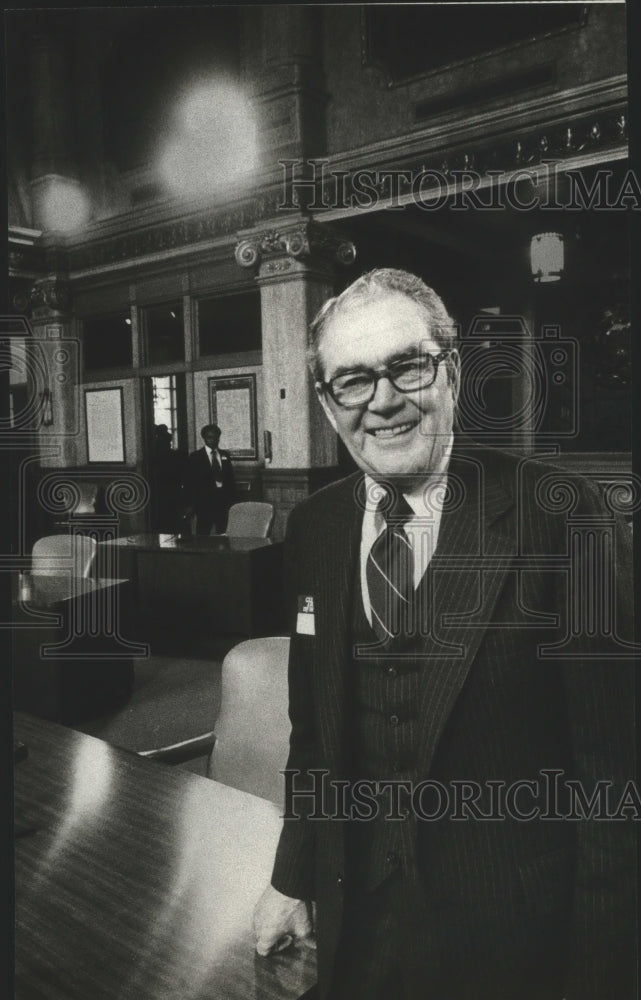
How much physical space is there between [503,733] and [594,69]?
1.11 metres

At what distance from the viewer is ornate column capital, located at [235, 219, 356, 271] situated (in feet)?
3.56

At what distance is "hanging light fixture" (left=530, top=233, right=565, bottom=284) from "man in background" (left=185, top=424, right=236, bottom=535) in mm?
619

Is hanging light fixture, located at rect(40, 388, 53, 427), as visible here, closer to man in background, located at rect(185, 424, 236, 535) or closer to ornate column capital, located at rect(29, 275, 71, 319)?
ornate column capital, located at rect(29, 275, 71, 319)

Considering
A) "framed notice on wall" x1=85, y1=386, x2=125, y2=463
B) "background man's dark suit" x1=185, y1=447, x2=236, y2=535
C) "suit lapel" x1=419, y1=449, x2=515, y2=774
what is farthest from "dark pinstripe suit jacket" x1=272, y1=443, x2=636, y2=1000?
"framed notice on wall" x1=85, y1=386, x2=125, y2=463

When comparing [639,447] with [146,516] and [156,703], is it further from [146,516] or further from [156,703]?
[156,703]

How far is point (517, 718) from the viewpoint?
98cm

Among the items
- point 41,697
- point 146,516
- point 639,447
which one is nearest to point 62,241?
point 146,516

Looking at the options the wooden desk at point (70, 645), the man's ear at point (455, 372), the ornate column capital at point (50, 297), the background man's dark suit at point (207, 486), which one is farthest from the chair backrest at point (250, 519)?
the ornate column capital at point (50, 297)

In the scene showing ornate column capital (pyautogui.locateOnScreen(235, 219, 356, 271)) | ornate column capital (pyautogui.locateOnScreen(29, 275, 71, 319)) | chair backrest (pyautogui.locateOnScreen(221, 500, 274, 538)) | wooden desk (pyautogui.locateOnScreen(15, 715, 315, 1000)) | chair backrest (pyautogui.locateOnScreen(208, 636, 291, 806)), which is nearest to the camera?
wooden desk (pyautogui.locateOnScreen(15, 715, 315, 1000))

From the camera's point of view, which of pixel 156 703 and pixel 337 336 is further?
pixel 156 703

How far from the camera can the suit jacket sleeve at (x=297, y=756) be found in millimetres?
1094

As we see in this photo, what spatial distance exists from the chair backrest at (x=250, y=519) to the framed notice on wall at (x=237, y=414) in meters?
0.10

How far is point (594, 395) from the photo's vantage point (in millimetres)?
1092

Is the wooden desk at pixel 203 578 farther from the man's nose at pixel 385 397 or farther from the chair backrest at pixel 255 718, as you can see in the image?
the man's nose at pixel 385 397
